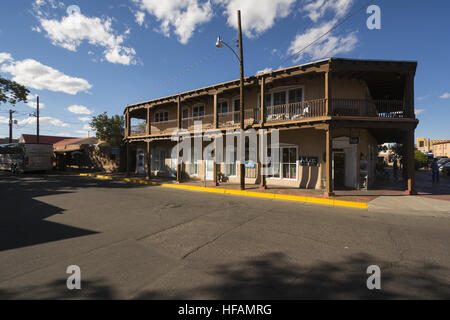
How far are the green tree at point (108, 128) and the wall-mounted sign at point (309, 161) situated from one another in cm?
2363

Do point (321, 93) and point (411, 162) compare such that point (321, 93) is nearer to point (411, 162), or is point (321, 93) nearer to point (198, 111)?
point (411, 162)

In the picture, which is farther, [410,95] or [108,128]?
[108,128]

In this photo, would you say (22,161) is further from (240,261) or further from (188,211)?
(240,261)

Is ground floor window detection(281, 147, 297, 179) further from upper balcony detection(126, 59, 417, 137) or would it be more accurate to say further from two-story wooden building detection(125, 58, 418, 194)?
upper balcony detection(126, 59, 417, 137)

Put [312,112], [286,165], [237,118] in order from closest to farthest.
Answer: [312,112]
[286,165]
[237,118]

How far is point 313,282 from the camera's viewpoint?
2.87 meters

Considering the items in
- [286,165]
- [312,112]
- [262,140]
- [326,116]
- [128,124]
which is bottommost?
[286,165]

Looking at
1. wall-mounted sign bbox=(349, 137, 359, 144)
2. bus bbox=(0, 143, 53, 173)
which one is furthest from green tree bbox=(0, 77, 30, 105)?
wall-mounted sign bbox=(349, 137, 359, 144)

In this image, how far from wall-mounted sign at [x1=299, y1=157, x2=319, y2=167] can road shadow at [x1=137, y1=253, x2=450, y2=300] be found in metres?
8.41

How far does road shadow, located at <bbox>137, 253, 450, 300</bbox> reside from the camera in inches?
102

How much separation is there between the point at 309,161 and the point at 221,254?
943 cm

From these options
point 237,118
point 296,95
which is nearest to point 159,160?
point 237,118

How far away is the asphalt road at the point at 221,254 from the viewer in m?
2.71

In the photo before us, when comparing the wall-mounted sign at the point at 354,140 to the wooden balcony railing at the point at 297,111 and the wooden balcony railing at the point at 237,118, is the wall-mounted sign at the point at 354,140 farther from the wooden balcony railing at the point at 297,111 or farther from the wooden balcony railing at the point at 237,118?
the wooden balcony railing at the point at 237,118
